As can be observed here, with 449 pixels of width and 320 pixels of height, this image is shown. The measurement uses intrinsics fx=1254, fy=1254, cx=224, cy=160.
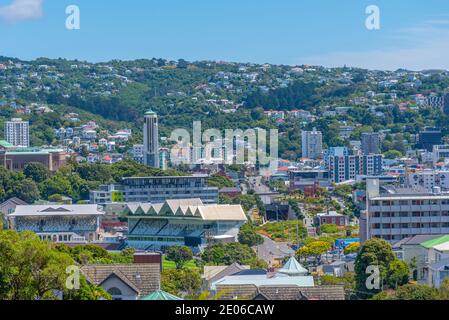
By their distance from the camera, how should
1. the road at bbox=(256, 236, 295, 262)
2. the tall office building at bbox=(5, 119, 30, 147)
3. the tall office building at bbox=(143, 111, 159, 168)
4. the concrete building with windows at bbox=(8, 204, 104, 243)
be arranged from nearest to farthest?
the road at bbox=(256, 236, 295, 262) < the concrete building with windows at bbox=(8, 204, 104, 243) < the tall office building at bbox=(143, 111, 159, 168) < the tall office building at bbox=(5, 119, 30, 147)

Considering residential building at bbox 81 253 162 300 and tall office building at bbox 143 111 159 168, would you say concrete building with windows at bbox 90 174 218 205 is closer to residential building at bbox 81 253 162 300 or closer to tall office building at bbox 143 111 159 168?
tall office building at bbox 143 111 159 168

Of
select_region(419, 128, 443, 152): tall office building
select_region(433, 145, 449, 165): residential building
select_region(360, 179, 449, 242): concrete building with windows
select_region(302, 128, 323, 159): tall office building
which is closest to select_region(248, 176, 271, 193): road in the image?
select_region(433, 145, 449, 165): residential building

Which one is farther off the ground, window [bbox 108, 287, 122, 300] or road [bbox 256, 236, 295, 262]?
window [bbox 108, 287, 122, 300]

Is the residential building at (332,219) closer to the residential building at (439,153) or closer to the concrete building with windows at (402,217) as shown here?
the concrete building with windows at (402,217)

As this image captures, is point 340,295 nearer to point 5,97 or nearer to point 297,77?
point 5,97

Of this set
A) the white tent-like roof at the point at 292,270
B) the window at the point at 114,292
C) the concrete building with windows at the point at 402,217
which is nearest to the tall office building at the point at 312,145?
the concrete building with windows at the point at 402,217

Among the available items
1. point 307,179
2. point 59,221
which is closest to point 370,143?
point 307,179

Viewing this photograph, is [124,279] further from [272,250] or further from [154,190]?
[154,190]
